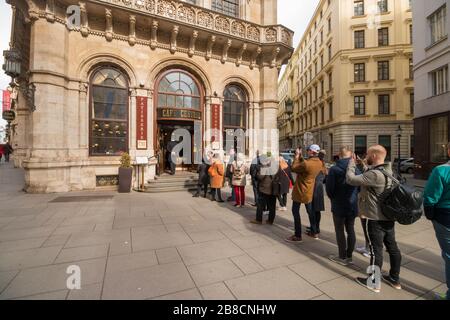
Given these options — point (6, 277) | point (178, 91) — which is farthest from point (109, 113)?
point (6, 277)

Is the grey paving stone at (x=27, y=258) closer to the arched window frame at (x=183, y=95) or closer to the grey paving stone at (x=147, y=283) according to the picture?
the grey paving stone at (x=147, y=283)

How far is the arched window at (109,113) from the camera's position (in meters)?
9.88

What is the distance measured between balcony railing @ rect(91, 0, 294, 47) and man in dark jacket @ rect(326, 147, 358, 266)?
10199 mm

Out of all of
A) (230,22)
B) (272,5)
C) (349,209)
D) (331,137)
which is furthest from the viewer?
(331,137)

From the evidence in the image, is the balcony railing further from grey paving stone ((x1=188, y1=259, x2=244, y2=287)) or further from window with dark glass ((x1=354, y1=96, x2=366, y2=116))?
window with dark glass ((x1=354, y1=96, x2=366, y2=116))

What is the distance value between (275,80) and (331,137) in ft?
72.0

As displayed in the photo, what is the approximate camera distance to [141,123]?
10.3 m

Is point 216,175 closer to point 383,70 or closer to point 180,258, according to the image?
point 180,258

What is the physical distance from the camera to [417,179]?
15203 millimetres

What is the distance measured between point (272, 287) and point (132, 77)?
34.0 feet

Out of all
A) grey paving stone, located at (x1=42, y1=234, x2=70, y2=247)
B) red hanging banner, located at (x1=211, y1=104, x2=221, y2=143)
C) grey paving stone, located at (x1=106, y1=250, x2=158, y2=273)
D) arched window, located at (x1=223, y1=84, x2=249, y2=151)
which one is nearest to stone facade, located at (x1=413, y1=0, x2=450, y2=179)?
arched window, located at (x1=223, y1=84, x2=249, y2=151)

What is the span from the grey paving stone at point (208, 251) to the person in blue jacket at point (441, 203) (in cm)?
272
